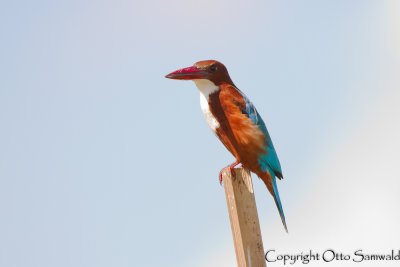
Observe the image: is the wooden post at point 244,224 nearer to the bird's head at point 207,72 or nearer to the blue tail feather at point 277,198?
the blue tail feather at point 277,198

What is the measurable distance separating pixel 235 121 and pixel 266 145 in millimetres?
481

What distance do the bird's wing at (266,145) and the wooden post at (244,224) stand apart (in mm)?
1375

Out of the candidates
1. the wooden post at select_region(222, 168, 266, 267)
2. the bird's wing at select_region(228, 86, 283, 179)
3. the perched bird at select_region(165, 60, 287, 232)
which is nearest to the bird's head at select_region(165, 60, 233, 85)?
the perched bird at select_region(165, 60, 287, 232)

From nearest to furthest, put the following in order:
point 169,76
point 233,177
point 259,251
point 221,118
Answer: point 259,251 < point 233,177 < point 169,76 < point 221,118

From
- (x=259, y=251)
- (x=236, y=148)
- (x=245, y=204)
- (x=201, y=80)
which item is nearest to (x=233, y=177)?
(x=245, y=204)

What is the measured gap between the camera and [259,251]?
14.0 ft

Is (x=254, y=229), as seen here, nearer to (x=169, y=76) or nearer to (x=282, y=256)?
(x=282, y=256)

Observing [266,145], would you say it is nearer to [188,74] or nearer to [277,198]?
[277,198]

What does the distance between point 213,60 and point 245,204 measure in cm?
212

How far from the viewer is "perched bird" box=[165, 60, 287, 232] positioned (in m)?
5.78

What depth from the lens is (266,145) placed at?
590cm

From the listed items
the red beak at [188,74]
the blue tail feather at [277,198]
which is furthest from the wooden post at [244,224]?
the red beak at [188,74]

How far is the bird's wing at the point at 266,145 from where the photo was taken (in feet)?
19.1

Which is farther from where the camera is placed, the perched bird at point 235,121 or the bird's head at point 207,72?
the perched bird at point 235,121
